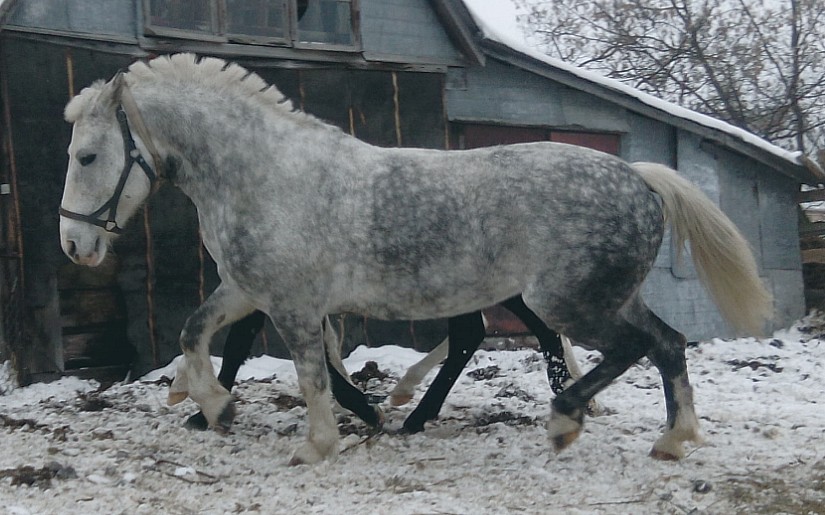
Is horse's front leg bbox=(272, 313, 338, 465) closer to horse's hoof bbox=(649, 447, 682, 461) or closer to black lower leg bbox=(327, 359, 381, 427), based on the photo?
black lower leg bbox=(327, 359, 381, 427)

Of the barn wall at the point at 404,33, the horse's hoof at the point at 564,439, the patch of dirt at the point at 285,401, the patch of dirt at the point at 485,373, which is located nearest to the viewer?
the horse's hoof at the point at 564,439

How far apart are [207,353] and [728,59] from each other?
691 inches

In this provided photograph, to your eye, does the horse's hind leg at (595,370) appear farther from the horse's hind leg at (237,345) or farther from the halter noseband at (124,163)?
the halter noseband at (124,163)

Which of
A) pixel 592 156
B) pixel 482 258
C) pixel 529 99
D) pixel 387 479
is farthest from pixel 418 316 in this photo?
pixel 529 99

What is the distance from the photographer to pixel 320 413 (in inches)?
177

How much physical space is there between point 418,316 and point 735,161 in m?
7.76

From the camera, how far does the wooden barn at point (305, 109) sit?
7.09 metres

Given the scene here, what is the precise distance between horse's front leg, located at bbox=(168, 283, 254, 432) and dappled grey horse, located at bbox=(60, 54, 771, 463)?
0.01 metres

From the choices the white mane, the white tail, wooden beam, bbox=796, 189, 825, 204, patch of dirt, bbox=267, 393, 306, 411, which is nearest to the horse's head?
the white mane

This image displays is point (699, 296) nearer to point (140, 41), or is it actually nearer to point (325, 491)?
point (140, 41)

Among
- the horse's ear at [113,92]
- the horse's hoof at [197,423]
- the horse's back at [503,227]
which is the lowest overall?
the horse's hoof at [197,423]

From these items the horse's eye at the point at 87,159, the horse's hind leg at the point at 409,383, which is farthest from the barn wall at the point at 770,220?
the horse's eye at the point at 87,159

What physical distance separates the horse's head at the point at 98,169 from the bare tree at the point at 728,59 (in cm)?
1641

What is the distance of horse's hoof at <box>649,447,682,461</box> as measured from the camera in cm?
446
